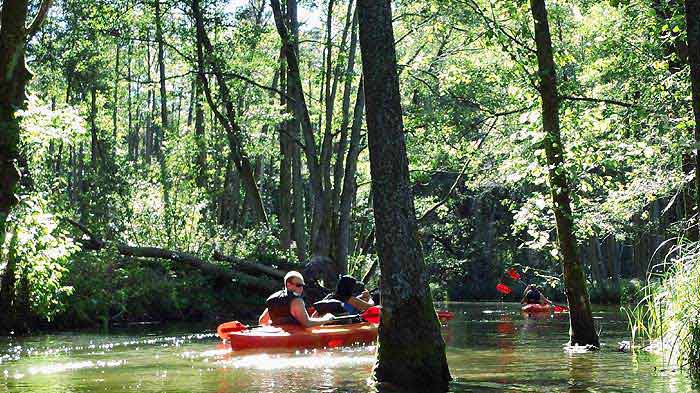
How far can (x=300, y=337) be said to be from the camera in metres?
13.0

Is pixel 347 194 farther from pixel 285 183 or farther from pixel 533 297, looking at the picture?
pixel 533 297

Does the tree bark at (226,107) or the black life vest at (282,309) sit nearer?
the black life vest at (282,309)

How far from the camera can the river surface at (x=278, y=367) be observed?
9102 millimetres

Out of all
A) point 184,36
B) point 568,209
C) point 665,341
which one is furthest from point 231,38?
point 665,341

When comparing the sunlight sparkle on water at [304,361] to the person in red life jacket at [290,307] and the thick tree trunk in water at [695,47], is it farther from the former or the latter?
the thick tree trunk in water at [695,47]

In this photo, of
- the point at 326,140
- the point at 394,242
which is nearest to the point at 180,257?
the point at 326,140

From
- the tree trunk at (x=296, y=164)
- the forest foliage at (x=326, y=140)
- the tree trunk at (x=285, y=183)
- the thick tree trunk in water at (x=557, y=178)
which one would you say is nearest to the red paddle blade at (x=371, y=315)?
the forest foliage at (x=326, y=140)

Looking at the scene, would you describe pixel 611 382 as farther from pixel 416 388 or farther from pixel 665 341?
pixel 416 388

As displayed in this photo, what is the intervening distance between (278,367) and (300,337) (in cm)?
197

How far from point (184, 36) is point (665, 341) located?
51.0ft

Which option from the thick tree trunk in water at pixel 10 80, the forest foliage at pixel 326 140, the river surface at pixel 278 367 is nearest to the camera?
the river surface at pixel 278 367

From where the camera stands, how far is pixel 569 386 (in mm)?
8977

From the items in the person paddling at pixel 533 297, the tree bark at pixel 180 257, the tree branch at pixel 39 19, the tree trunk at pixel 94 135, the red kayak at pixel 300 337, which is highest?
→ the tree trunk at pixel 94 135

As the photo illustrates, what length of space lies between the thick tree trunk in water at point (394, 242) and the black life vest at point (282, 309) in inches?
205
